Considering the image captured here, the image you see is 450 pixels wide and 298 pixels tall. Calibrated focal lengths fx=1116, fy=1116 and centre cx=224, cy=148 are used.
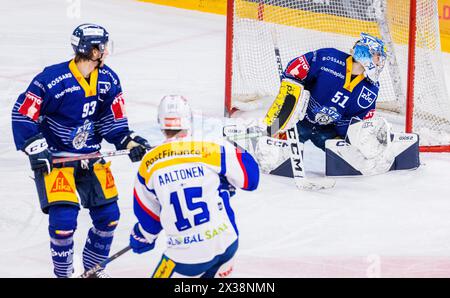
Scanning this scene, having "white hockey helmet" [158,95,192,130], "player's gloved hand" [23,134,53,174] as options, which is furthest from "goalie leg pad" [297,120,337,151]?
"white hockey helmet" [158,95,192,130]

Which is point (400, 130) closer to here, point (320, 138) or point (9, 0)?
point (320, 138)

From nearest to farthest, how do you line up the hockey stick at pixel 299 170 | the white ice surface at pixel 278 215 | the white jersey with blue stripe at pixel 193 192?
the white jersey with blue stripe at pixel 193 192 < the white ice surface at pixel 278 215 < the hockey stick at pixel 299 170

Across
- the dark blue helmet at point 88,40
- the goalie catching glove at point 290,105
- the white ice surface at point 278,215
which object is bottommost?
the white ice surface at point 278,215

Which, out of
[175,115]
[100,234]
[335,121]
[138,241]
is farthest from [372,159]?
[175,115]

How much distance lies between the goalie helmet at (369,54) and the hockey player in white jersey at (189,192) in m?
2.30

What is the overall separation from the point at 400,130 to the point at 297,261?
7.14 feet

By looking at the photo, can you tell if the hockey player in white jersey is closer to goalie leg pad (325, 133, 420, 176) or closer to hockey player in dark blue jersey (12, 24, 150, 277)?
hockey player in dark blue jersey (12, 24, 150, 277)

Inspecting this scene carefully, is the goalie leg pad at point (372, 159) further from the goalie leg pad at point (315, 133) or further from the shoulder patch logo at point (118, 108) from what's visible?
the shoulder patch logo at point (118, 108)

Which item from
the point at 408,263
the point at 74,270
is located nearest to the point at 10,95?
the point at 74,270

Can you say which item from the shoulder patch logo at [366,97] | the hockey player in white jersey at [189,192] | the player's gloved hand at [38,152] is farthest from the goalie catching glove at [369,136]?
the hockey player in white jersey at [189,192]

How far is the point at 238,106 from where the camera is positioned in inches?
300

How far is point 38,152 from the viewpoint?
4609 millimetres

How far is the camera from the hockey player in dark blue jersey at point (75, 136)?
466 centimetres

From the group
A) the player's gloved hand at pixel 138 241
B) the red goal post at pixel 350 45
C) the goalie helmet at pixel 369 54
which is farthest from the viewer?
the red goal post at pixel 350 45
